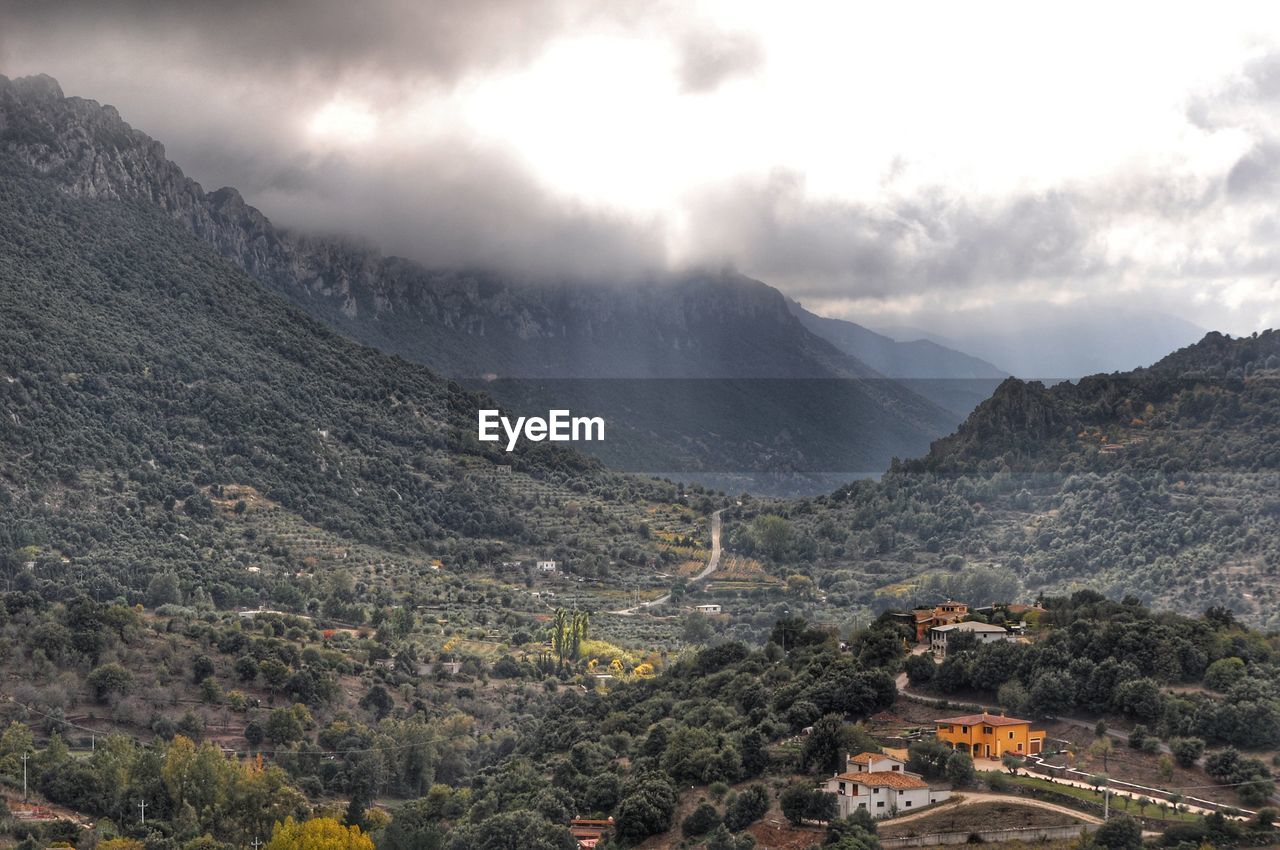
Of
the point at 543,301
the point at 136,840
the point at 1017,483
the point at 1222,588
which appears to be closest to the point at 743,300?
the point at 543,301

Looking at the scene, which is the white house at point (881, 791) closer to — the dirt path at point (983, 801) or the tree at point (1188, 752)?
the dirt path at point (983, 801)

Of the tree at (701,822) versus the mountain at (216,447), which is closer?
the tree at (701,822)

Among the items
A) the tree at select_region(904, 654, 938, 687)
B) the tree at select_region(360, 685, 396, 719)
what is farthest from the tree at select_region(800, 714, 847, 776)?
the tree at select_region(360, 685, 396, 719)

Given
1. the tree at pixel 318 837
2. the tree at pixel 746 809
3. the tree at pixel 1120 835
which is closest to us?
the tree at pixel 1120 835

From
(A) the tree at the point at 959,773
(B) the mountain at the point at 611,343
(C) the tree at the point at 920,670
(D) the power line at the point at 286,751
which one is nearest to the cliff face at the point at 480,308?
(B) the mountain at the point at 611,343

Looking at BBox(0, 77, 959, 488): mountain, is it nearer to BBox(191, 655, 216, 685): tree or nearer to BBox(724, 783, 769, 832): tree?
BBox(191, 655, 216, 685): tree

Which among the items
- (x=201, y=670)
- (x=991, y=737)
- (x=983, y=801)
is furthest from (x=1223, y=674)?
(x=201, y=670)

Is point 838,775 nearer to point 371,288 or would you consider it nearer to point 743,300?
point 371,288
